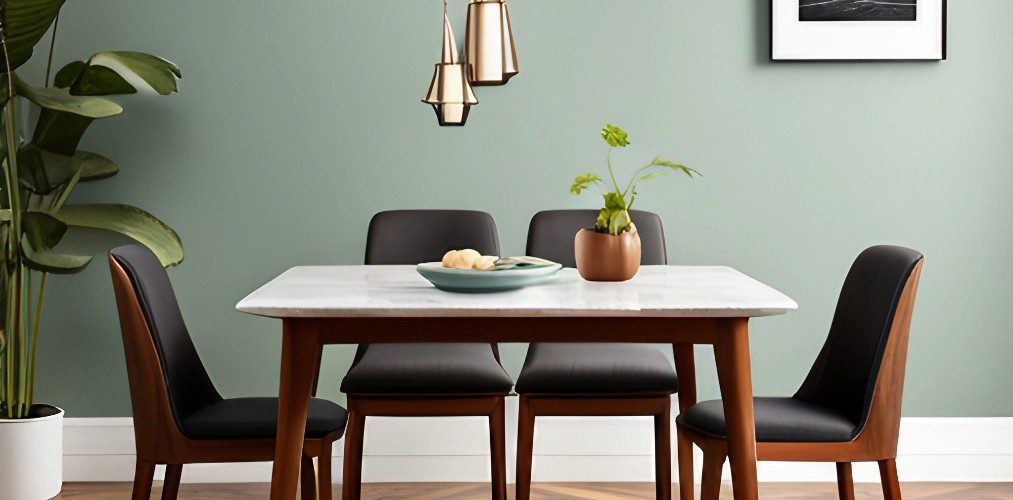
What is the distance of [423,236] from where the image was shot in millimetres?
2988

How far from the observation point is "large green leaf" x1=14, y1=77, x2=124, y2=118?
2.74m

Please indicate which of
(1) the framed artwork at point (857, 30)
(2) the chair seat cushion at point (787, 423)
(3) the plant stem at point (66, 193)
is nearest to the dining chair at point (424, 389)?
(2) the chair seat cushion at point (787, 423)

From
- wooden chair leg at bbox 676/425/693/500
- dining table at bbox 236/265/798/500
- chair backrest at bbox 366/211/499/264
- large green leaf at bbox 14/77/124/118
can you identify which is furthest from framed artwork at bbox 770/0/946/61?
large green leaf at bbox 14/77/124/118

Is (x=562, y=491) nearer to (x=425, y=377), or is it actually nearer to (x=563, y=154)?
(x=425, y=377)

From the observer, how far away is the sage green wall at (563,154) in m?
3.27

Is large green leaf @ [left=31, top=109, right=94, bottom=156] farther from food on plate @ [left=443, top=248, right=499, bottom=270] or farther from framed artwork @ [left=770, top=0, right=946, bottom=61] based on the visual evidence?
framed artwork @ [left=770, top=0, right=946, bottom=61]

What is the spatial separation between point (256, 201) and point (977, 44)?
2431 millimetres

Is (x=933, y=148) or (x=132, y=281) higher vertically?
(x=933, y=148)

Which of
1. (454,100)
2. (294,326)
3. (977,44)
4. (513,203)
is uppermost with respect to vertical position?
(977,44)

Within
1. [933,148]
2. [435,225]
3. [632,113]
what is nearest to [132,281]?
[435,225]

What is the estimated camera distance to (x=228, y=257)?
3.31 m

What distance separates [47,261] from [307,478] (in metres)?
1.20

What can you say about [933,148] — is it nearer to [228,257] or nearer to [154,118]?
[228,257]

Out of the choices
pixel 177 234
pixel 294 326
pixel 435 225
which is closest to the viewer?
pixel 294 326
